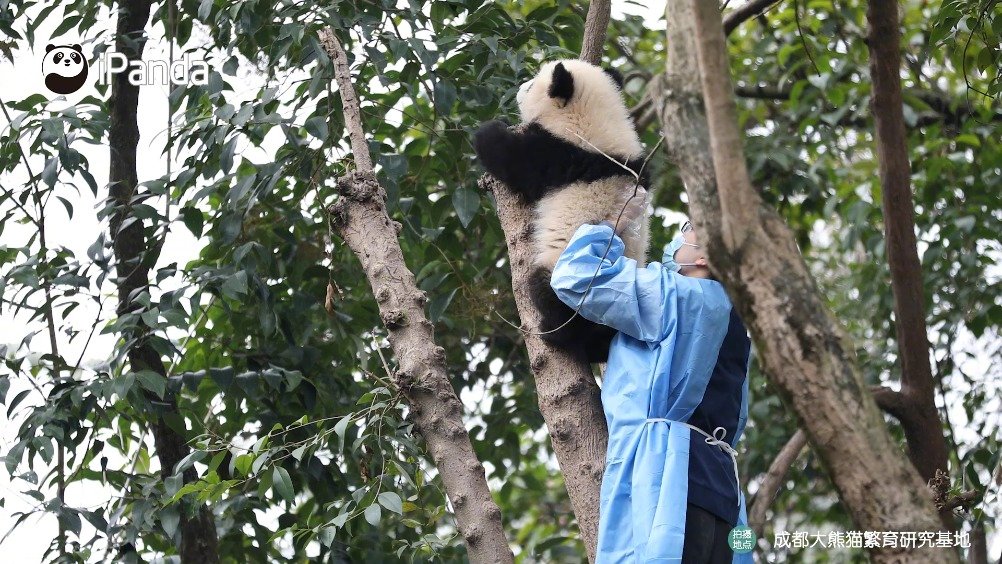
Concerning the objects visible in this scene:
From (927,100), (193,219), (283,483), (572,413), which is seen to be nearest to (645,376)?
(572,413)

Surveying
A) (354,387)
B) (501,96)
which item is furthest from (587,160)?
(354,387)

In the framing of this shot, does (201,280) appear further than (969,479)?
No

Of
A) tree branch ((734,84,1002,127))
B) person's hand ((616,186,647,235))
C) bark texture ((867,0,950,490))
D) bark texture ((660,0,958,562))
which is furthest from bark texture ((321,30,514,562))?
tree branch ((734,84,1002,127))

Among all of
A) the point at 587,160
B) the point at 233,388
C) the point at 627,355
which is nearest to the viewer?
the point at 627,355

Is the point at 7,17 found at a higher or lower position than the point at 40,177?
higher

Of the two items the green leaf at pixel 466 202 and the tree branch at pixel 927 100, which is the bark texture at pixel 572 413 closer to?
the green leaf at pixel 466 202

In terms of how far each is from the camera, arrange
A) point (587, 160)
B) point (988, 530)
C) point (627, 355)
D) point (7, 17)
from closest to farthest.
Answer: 1. point (627, 355)
2. point (587, 160)
3. point (7, 17)
4. point (988, 530)

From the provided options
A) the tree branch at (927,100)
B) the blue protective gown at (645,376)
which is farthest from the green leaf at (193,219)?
the tree branch at (927,100)

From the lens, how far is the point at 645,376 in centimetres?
261

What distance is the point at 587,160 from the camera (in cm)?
332

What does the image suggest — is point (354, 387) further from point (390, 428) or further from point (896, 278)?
point (896, 278)

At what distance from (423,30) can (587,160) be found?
91 centimetres

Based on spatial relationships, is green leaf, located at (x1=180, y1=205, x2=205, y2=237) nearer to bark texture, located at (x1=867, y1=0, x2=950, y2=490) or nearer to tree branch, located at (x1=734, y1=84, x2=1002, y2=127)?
bark texture, located at (x1=867, y1=0, x2=950, y2=490)

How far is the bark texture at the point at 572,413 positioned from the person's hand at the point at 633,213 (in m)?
0.37
